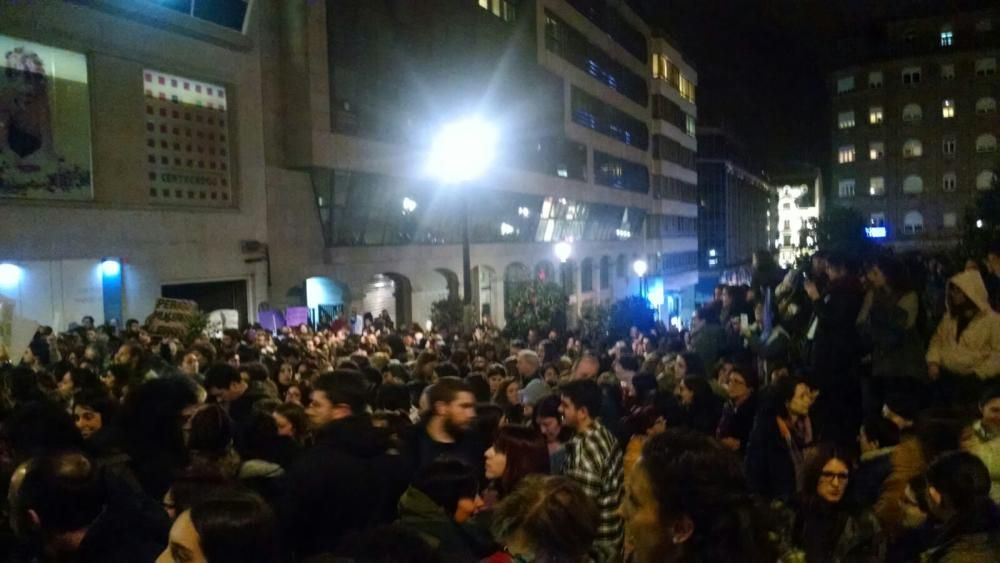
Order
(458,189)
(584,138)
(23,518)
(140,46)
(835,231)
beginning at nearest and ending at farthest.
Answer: (23,518) → (140,46) → (458,189) → (835,231) → (584,138)

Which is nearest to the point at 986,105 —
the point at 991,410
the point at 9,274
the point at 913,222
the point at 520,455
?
the point at 913,222

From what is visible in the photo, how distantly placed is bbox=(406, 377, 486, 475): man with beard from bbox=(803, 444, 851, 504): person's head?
6.33 ft

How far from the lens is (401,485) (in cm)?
416

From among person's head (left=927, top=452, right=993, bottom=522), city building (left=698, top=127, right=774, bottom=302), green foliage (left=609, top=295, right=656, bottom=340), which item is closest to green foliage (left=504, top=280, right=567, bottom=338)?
green foliage (left=609, top=295, right=656, bottom=340)

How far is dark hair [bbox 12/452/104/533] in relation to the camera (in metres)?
3.23

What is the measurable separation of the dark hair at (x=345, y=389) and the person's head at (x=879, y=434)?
338cm

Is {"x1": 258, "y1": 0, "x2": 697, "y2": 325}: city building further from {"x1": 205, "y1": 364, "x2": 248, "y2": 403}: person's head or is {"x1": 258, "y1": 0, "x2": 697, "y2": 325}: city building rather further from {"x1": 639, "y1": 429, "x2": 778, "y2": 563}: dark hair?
{"x1": 639, "y1": 429, "x2": 778, "y2": 563}: dark hair

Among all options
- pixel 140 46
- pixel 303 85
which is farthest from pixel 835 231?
pixel 140 46

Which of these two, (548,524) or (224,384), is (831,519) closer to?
(548,524)

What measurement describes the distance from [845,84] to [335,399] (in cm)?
7178

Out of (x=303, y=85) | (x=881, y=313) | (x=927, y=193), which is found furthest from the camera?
(x=927, y=193)

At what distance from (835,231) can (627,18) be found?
20975mm

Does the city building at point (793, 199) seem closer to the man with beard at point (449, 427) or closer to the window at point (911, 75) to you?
the window at point (911, 75)

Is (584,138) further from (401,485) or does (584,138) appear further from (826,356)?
(401,485)
